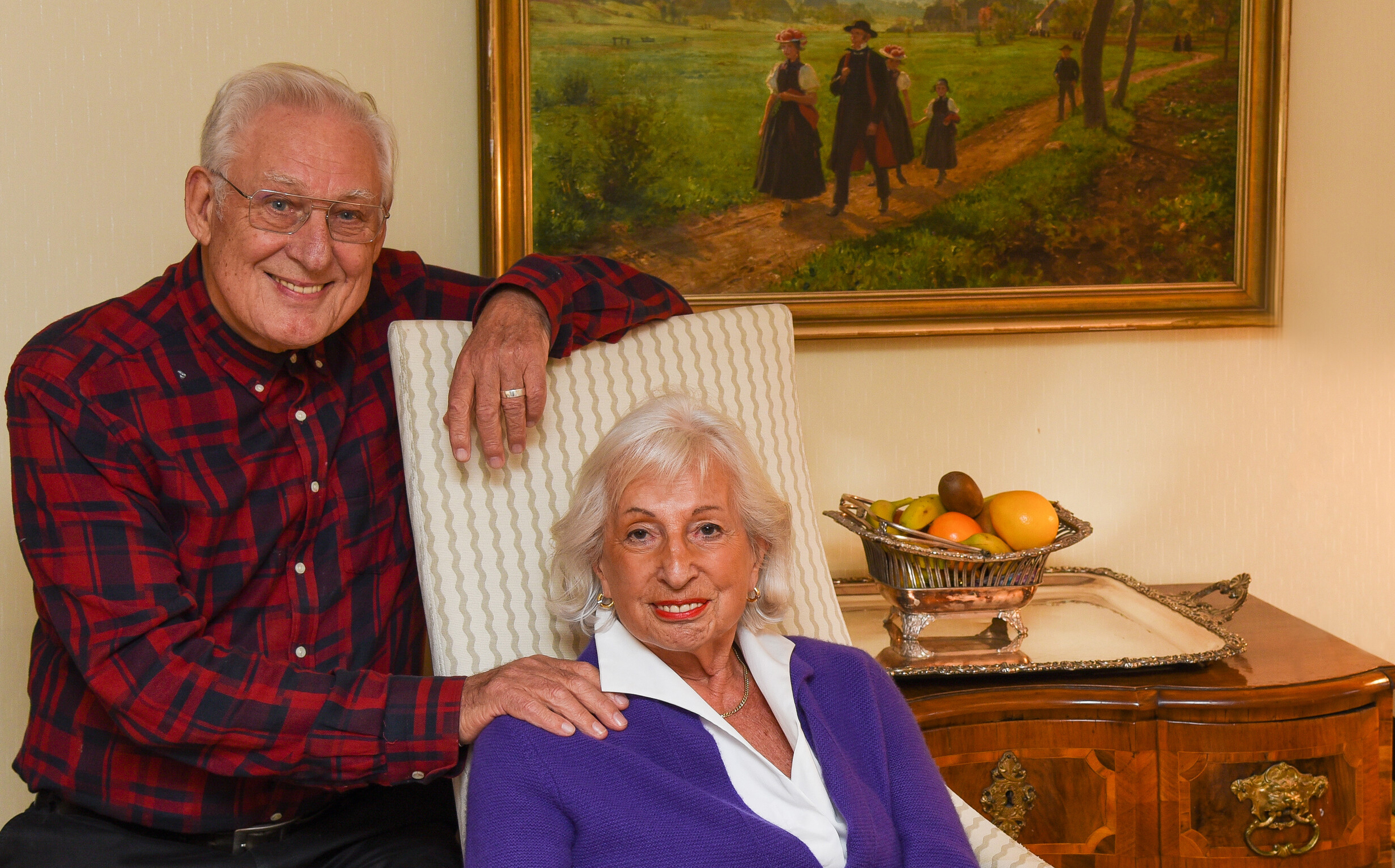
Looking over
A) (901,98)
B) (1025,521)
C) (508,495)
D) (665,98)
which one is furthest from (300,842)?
(901,98)

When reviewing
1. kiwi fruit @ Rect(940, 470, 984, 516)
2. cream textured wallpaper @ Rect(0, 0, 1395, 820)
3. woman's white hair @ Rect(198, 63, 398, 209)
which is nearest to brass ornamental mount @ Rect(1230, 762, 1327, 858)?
kiwi fruit @ Rect(940, 470, 984, 516)

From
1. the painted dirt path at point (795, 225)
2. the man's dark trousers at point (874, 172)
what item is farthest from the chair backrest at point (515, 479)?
the man's dark trousers at point (874, 172)

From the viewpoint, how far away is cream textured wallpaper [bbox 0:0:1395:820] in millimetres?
2229

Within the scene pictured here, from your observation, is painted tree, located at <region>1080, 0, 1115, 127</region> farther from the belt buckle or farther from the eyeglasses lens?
the belt buckle

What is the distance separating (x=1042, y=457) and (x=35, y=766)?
77.7 inches

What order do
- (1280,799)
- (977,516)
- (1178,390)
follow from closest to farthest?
(1280,799), (977,516), (1178,390)

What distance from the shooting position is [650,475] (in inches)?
54.6

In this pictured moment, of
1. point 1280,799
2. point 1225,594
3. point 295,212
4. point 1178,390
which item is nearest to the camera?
Result: point 295,212

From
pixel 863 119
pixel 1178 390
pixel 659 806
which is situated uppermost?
pixel 863 119

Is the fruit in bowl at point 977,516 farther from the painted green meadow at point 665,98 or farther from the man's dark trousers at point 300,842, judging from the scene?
the man's dark trousers at point 300,842

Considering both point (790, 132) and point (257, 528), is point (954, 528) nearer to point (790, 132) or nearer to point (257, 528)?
point (790, 132)

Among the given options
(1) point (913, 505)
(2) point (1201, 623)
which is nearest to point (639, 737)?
(1) point (913, 505)

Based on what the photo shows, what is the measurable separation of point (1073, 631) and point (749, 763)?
920mm

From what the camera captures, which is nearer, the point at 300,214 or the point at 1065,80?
the point at 300,214
